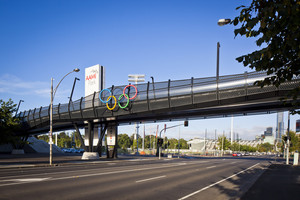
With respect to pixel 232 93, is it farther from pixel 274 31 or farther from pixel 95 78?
pixel 95 78

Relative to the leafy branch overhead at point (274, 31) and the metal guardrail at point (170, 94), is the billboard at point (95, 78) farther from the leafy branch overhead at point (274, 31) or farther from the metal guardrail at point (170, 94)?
the leafy branch overhead at point (274, 31)

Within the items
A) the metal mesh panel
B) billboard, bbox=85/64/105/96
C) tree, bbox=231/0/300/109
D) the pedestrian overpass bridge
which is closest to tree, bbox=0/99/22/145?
the pedestrian overpass bridge

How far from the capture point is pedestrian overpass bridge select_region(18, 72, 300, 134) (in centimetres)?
2427

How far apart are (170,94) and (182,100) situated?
155 cm

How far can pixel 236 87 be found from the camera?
982 inches

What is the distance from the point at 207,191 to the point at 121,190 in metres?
4.10

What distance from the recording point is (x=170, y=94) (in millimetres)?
28641

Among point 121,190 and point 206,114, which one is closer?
point 121,190

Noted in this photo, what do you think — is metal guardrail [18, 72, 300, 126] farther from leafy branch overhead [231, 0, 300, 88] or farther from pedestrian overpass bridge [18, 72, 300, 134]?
leafy branch overhead [231, 0, 300, 88]

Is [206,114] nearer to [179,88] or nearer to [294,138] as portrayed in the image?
[179,88]

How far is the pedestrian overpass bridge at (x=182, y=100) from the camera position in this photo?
24.3 m

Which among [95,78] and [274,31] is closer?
[274,31]

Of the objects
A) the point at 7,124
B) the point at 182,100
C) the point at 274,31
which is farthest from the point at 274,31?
the point at 7,124

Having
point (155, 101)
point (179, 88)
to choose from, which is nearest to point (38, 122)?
point (155, 101)
